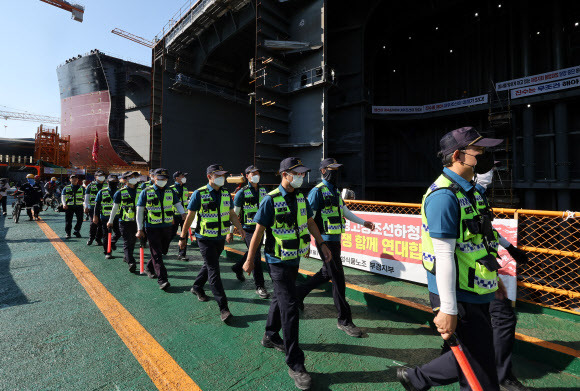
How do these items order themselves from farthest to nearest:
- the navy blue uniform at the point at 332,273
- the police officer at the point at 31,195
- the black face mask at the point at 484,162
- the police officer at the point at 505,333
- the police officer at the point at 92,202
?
the police officer at the point at 31,195 → the police officer at the point at 92,202 → the navy blue uniform at the point at 332,273 → the police officer at the point at 505,333 → the black face mask at the point at 484,162

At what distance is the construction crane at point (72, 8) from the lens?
48.3 m

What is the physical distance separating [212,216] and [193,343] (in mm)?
1629

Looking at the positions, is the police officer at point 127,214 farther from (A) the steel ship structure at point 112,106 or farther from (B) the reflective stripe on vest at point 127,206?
(A) the steel ship structure at point 112,106

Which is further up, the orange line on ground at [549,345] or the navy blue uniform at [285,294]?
the navy blue uniform at [285,294]

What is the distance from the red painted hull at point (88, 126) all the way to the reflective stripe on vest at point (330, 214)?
41.2 metres

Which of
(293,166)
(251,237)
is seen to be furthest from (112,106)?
(293,166)

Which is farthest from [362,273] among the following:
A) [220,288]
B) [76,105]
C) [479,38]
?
[76,105]

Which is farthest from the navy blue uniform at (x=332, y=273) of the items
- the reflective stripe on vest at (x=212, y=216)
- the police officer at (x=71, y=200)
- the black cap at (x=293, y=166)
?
→ the police officer at (x=71, y=200)

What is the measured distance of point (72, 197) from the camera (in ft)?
28.0

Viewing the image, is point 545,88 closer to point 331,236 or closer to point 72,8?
point 331,236

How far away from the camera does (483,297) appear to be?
65.5 inches

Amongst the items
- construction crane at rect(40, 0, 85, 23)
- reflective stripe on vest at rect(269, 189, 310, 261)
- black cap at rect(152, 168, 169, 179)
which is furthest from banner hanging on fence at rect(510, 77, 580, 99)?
construction crane at rect(40, 0, 85, 23)

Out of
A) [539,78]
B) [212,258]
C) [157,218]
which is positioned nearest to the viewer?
[212,258]

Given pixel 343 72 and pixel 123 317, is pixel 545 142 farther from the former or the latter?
pixel 123 317
